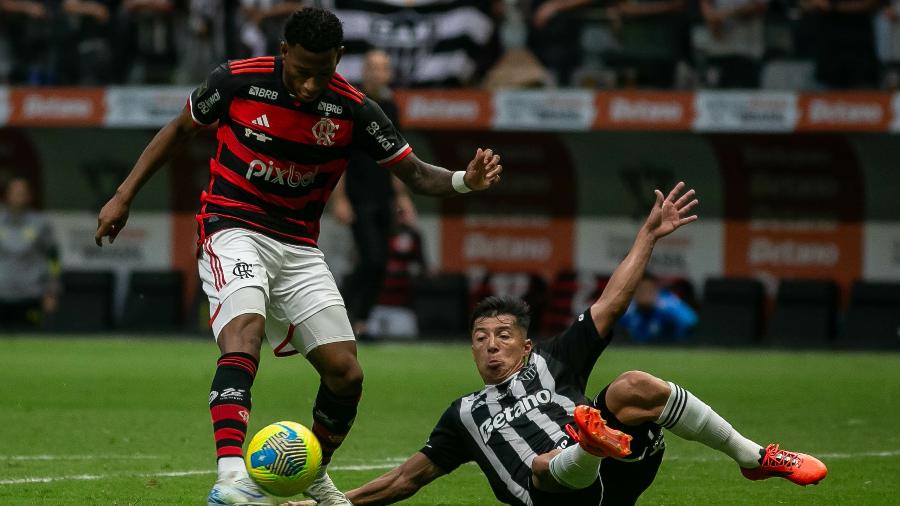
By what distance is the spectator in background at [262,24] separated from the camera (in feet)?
58.9

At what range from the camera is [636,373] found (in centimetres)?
610

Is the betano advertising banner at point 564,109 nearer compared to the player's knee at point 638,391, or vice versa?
the player's knee at point 638,391

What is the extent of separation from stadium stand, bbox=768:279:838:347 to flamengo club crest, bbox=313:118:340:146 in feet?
38.2

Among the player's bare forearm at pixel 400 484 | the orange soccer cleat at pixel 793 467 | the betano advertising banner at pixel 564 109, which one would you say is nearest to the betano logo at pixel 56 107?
the betano advertising banner at pixel 564 109

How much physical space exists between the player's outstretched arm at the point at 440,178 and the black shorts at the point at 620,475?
143 centimetres

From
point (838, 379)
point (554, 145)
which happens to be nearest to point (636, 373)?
point (838, 379)

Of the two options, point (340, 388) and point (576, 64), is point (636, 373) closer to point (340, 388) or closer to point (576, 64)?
point (340, 388)

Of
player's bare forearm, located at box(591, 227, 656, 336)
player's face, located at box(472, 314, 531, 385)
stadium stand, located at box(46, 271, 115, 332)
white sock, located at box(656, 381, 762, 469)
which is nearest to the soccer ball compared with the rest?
player's face, located at box(472, 314, 531, 385)

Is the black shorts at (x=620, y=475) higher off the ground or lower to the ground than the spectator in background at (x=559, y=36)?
lower

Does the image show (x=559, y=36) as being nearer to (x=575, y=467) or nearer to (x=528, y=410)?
(x=528, y=410)

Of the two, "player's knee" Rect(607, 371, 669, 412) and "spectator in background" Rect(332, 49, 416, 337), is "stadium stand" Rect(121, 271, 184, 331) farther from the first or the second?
"player's knee" Rect(607, 371, 669, 412)

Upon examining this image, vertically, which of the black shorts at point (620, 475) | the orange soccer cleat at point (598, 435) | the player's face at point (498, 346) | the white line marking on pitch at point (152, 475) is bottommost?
the white line marking on pitch at point (152, 475)

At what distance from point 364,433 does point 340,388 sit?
2.95 metres

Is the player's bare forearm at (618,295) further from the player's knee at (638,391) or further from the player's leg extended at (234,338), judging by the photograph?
the player's leg extended at (234,338)
